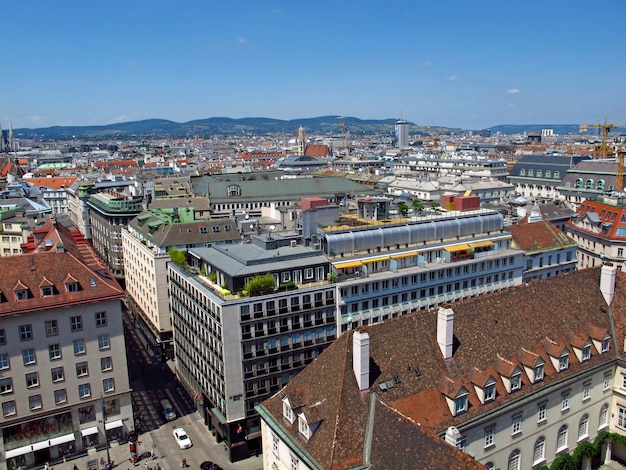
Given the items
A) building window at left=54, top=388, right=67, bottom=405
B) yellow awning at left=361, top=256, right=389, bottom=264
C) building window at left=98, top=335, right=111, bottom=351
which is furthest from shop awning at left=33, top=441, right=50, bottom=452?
yellow awning at left=361, top=256, right=389, bottom=264

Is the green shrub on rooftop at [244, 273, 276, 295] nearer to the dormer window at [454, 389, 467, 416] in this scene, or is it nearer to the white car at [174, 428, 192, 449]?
the white car at [174, 428, 192, 449]

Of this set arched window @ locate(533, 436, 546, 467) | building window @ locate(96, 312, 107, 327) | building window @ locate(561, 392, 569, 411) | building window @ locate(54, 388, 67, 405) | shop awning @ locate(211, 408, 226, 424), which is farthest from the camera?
building window @ locate(96, 312, 107, 327)

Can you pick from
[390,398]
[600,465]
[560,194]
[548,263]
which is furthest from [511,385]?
[560,194]

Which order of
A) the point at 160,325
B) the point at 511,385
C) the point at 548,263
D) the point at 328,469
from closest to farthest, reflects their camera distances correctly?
the point at 328,469
the point at 511,385
the point at 548,263
the point at 160,325

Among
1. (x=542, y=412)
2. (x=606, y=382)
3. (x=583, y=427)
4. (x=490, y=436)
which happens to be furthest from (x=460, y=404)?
(x=606, y=382)

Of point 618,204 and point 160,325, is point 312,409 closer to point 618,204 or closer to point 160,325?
point 160,325

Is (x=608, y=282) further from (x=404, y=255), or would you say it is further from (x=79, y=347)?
(x=79, y=347)
